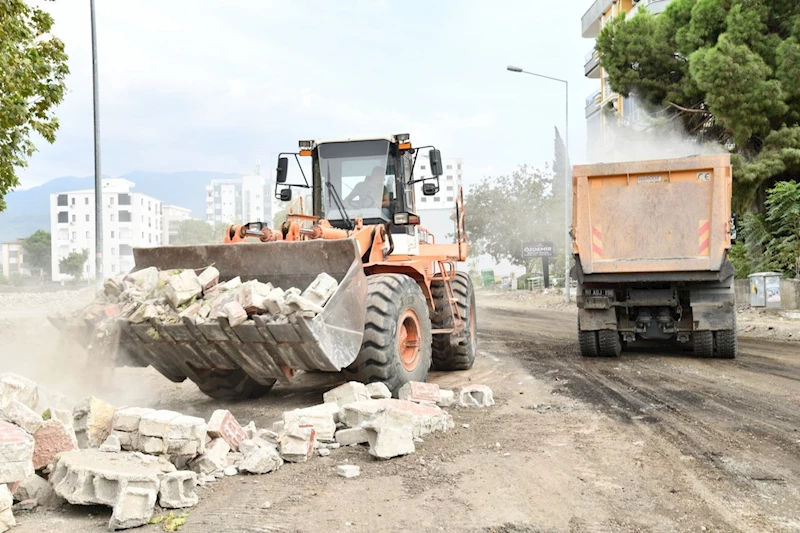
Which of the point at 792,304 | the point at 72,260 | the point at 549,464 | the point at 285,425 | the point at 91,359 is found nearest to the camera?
the point at 549,464

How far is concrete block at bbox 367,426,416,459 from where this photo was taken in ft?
17.0

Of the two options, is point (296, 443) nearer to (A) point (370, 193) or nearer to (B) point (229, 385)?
(B) point (229, 385)

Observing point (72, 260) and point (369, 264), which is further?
point (72, 260)

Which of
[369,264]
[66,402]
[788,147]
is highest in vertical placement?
[788,147]

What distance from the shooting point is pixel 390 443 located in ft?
17.1

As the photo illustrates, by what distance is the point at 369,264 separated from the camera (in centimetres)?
774

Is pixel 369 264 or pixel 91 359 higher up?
pixel 369 264

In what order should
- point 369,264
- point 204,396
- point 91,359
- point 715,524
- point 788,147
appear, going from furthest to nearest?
1. point 788,147
2. point 204,396
3. point 369,264
4. point 91,359
5. point 715,524

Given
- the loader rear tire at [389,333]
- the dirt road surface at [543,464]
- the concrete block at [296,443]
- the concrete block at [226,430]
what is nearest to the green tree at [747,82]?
the dirt road surface at [543,464]

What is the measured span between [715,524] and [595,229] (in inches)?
276

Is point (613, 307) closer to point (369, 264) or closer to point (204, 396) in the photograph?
point (369, 264)

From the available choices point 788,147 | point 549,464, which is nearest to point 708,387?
point 549,464

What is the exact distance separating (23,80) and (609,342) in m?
9.12

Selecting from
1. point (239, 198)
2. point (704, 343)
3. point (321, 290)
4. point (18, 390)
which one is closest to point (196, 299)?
point (321, 290)
